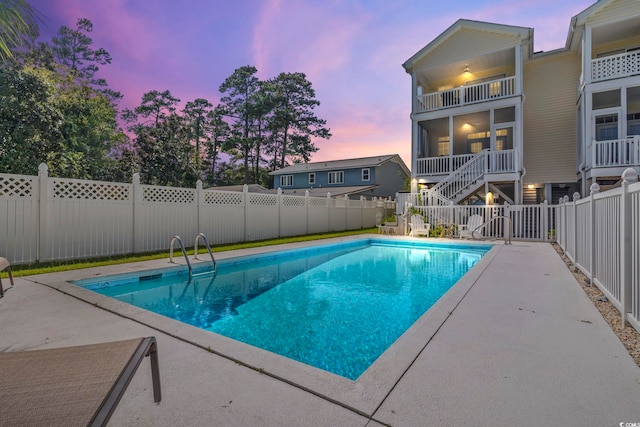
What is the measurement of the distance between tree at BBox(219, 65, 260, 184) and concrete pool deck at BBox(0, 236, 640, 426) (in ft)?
110

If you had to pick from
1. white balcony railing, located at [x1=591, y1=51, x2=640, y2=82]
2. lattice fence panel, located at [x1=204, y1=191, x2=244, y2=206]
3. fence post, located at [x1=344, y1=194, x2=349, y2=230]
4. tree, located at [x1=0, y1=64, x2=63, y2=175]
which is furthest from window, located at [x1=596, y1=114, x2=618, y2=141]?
tree, located at [x1=0, y1=64, x2=63, y2=175]

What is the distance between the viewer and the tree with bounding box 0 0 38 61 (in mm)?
3073

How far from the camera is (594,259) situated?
4.70 meters

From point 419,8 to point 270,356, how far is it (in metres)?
11.6

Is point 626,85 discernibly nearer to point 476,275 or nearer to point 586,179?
point 586,179

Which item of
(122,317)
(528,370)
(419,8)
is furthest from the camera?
(419,8)

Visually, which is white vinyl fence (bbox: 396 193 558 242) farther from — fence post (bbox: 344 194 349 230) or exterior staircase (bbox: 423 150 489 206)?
fence post (bbox: 344 194 349 230)

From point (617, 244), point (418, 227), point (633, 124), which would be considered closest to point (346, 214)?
point (418, 227)

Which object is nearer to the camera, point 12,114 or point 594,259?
point 594,259

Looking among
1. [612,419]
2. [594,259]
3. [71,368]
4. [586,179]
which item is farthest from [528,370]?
[586,179]

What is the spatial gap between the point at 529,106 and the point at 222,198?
15061 millimetres

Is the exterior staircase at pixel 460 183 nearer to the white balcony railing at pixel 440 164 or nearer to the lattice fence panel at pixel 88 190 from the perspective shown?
the white balcony railing at pixel 440 164

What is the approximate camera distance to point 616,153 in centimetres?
1116

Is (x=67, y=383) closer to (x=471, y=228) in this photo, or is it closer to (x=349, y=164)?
(x=471, y=228)
